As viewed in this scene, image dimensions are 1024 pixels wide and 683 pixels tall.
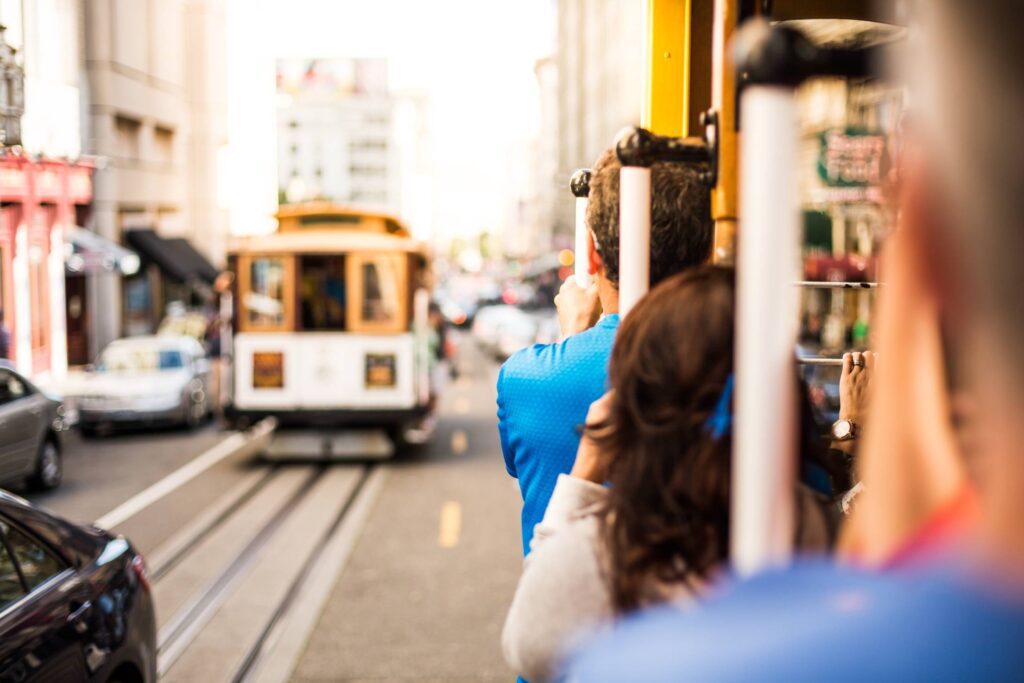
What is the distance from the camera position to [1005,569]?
3.37ft

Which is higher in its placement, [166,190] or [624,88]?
[624,88]

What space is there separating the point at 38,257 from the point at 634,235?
26310mm

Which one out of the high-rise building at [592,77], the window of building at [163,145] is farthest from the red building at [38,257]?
the high-rise building at [592,77]

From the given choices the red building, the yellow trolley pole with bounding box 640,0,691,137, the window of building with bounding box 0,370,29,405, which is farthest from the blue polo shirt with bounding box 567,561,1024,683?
the red building

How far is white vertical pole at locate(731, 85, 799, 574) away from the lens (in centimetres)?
121

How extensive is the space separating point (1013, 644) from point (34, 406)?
13081 mm

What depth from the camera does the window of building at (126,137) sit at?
3178cm

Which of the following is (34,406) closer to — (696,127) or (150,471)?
(150,471)

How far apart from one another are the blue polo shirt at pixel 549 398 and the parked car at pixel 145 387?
55.5 ft

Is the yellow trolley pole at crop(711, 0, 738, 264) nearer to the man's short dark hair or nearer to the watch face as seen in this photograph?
the man's short dark hair

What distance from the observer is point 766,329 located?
1.23m

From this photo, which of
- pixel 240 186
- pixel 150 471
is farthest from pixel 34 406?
pixel 240 186

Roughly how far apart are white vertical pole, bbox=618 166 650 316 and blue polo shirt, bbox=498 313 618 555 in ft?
2.03

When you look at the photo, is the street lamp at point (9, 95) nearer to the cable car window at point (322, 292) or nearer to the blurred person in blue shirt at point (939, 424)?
the blurred person in blue shirt at point (939, 424)
